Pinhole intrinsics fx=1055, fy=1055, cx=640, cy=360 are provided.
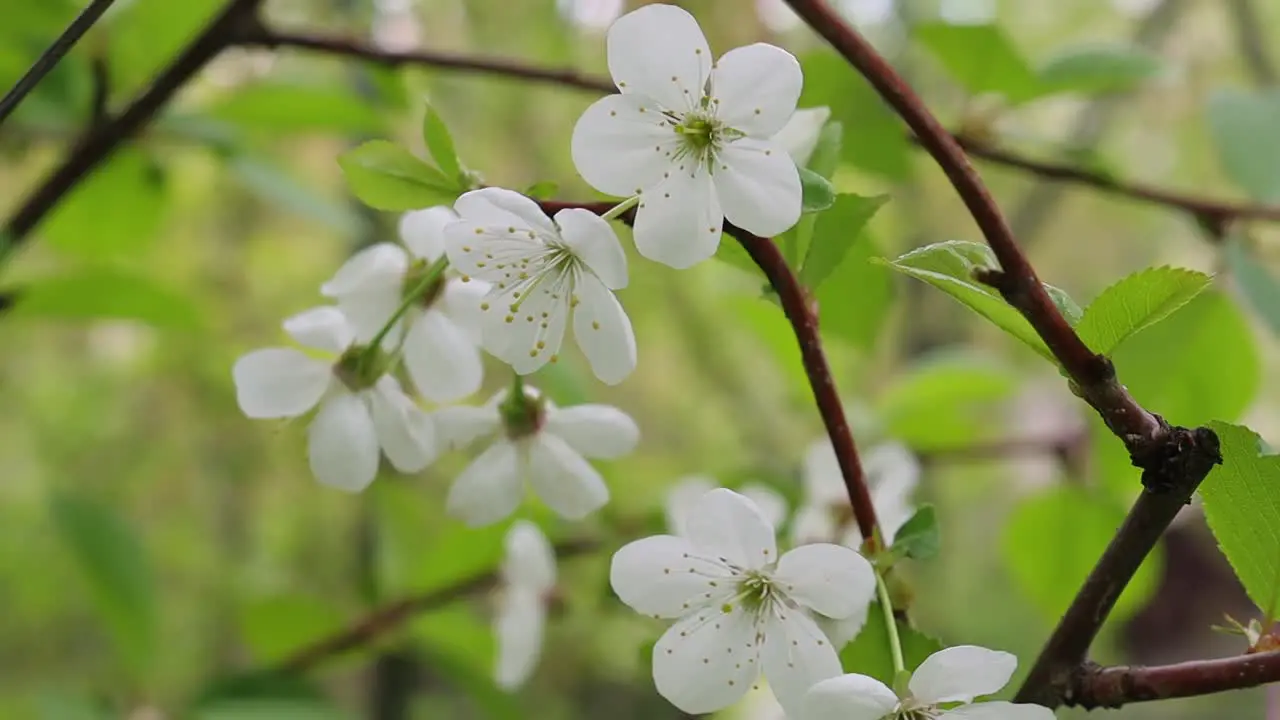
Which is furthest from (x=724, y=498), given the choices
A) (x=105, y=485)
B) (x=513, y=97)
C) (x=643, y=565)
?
(x=105, y=485)

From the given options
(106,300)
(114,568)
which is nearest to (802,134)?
(106,300)

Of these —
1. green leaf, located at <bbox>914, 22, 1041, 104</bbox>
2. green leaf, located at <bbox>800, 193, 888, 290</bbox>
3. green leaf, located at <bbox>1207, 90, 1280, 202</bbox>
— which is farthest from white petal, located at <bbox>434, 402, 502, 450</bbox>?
green leaf, located at <bbox>1207, 90, 1280, 202</bbox>

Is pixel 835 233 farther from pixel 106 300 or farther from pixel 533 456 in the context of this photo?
pixel 106 300

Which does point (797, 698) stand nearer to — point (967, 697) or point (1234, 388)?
point (967, 697)

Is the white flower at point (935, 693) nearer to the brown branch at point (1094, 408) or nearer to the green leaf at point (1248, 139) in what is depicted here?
the brown branch at point (1094, 408)

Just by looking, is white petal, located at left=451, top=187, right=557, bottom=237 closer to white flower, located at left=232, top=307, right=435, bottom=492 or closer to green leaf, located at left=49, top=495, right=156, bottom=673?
white flower, located at left=232, top=307, right=435, bottom=492

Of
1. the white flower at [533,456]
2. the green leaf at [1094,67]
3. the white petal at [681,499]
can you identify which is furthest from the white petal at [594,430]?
the green leaf at [1094,67]
